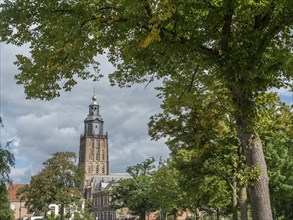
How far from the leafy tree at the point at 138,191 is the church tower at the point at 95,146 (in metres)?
102

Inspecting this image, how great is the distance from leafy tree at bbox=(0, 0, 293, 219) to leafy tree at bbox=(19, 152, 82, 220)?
47.7m

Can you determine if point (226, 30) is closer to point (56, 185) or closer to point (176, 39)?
point (176, 39)

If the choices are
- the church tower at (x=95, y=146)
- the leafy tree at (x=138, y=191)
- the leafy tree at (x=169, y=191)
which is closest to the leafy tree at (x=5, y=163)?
the leafy tree at (x=169, y=191)

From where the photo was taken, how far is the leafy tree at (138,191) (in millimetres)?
55531

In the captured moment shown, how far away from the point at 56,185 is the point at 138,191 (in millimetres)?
12350

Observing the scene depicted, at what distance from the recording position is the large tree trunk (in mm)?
10366

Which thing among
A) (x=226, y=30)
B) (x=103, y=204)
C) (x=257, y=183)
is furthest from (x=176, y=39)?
(x=103, y=204)

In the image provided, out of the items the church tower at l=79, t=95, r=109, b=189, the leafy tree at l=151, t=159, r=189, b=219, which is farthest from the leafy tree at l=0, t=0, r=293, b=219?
the church tower at l=79, t=95, r=109, b=189

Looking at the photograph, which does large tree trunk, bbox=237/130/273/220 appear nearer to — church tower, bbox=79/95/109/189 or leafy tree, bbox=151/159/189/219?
leafy tree, bbox=151/159/189/219

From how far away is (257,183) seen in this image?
10719mm

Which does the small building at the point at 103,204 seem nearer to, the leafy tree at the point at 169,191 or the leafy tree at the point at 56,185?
the leafy tree at the point at 56,185

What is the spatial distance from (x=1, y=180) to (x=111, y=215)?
314ft

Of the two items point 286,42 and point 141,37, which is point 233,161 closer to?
point 286,42

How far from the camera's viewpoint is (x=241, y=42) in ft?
35.8
